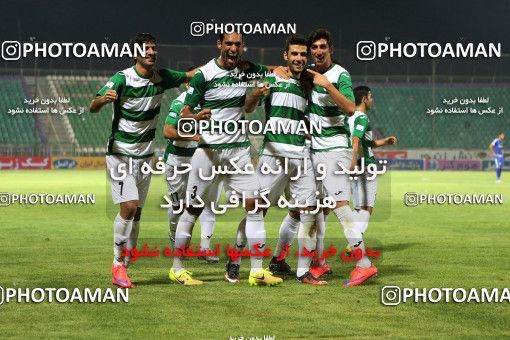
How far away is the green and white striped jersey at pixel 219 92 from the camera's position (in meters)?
9.88

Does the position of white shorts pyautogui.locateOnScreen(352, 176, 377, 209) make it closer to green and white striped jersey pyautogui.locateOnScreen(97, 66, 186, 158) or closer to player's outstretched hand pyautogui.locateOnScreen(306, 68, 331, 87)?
player's outstretched hand pyautogui.locateOnScreen(306, 68, 331, 87)

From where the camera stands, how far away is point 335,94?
9609 millimetres

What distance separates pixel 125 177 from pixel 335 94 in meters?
2.49

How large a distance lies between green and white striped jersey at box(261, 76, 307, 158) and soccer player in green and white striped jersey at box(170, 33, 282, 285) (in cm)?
25

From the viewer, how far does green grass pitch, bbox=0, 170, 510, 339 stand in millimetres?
7516

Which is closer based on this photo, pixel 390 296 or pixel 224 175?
pixel 390 296

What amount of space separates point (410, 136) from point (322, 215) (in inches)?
2418

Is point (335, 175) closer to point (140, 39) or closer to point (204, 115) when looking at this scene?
point (204, 115)

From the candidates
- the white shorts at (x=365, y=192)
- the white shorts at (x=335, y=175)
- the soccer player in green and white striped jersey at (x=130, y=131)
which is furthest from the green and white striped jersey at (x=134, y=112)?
the white shorts at (x=365, y=192)

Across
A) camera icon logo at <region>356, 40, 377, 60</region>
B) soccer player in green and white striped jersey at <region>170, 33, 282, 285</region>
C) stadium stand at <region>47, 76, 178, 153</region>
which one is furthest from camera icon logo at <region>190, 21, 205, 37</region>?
stadium stand at <region>47, 76, 178, 153</region>

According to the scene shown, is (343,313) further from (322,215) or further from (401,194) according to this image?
(401,194)

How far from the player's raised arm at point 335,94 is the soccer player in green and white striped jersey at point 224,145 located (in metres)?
0.71

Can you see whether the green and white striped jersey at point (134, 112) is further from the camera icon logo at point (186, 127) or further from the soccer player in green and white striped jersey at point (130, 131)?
the camera icon logo at point (186, 127)

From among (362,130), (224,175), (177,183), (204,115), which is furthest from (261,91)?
(177,183)
